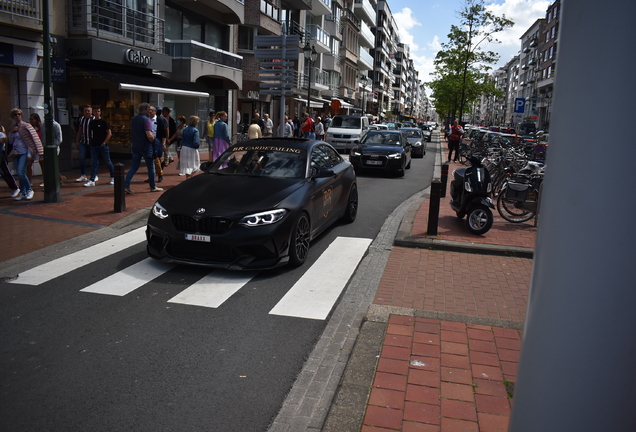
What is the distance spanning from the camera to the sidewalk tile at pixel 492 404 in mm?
3514

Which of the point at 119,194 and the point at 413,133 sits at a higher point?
the point at 413,133

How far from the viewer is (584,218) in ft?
5.05

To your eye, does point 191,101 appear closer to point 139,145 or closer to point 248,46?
point 248,46

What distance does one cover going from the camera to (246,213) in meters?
6.34

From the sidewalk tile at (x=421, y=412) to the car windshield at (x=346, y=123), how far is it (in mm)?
26542

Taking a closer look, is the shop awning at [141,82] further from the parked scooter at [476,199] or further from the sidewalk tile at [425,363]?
the sidewalk tile at [425,363]

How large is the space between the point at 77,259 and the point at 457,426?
554 cm

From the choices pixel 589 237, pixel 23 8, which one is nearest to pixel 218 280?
pixel 589 237

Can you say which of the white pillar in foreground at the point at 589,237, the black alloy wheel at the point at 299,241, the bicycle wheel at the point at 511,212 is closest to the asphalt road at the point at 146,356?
the black alloy wheel at the point at 299,241

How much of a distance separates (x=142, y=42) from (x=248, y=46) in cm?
1304

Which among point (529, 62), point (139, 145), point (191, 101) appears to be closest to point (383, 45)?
point (529, 62)

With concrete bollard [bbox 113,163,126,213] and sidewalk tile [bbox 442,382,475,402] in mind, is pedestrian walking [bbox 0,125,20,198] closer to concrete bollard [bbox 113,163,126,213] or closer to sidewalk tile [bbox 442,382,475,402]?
concrete bollard [bbox 113,163,126,213]

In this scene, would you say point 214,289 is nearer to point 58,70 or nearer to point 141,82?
point 58,70

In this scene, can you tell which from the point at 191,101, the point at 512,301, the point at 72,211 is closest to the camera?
the point at 512,301
